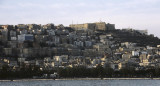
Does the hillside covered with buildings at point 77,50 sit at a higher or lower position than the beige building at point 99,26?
lower

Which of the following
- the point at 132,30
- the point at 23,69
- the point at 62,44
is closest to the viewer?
the point at 23,69

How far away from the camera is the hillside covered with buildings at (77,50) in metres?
117

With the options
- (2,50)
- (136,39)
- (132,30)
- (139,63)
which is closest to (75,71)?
(139,63)

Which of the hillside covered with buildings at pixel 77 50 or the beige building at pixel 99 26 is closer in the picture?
the hillside covered with buildings at pixel 77 50

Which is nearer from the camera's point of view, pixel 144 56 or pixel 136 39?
pixel 144 56

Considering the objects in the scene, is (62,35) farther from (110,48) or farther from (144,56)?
(144,56)

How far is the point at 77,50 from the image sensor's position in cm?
15925

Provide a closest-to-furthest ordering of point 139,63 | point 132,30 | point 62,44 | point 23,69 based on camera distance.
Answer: point 23,69, point 139,63, point 62,44, point 132,30

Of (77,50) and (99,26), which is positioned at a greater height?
(99,26)

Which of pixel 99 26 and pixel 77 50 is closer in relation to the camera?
pixel 77 50

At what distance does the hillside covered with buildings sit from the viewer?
117 metres

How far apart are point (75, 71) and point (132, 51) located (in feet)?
149

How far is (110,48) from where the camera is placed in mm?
166000

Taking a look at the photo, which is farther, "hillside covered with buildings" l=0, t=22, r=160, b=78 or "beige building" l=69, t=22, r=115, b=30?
"beige building" l=69, t=22, r=115, b=30
